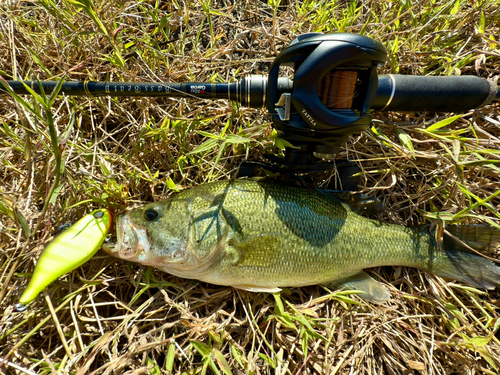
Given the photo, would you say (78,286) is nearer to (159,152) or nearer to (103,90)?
(159,152)

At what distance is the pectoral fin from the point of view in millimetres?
2344

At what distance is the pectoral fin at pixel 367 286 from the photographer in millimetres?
2344

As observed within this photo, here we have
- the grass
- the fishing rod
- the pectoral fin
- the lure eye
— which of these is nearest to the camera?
the fishing rod

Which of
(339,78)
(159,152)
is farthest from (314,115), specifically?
(159,152)

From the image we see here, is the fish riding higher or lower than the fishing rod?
lower

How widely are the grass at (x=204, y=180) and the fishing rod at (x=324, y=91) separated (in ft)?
0.99

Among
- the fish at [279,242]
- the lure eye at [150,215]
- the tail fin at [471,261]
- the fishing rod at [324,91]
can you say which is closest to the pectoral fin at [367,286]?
the fish at [279,242]

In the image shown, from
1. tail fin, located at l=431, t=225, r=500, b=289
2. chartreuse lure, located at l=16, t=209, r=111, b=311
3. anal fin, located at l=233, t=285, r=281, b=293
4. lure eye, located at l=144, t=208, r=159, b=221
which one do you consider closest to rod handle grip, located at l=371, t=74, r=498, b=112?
tail fin, located at l=431, t=225, r=500, b=289

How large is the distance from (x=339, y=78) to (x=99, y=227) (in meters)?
1.92

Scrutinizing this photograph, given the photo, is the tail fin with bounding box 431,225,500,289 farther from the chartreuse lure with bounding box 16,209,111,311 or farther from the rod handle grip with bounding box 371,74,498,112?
the chartreuse lure with bounding box 16,209,111,311

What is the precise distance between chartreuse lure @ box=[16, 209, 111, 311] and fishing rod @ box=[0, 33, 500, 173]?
929 millimetres

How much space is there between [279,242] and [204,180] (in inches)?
32.7

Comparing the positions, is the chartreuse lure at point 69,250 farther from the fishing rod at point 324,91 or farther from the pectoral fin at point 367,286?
the pectoral fin at point 367,286

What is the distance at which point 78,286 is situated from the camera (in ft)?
7.38
